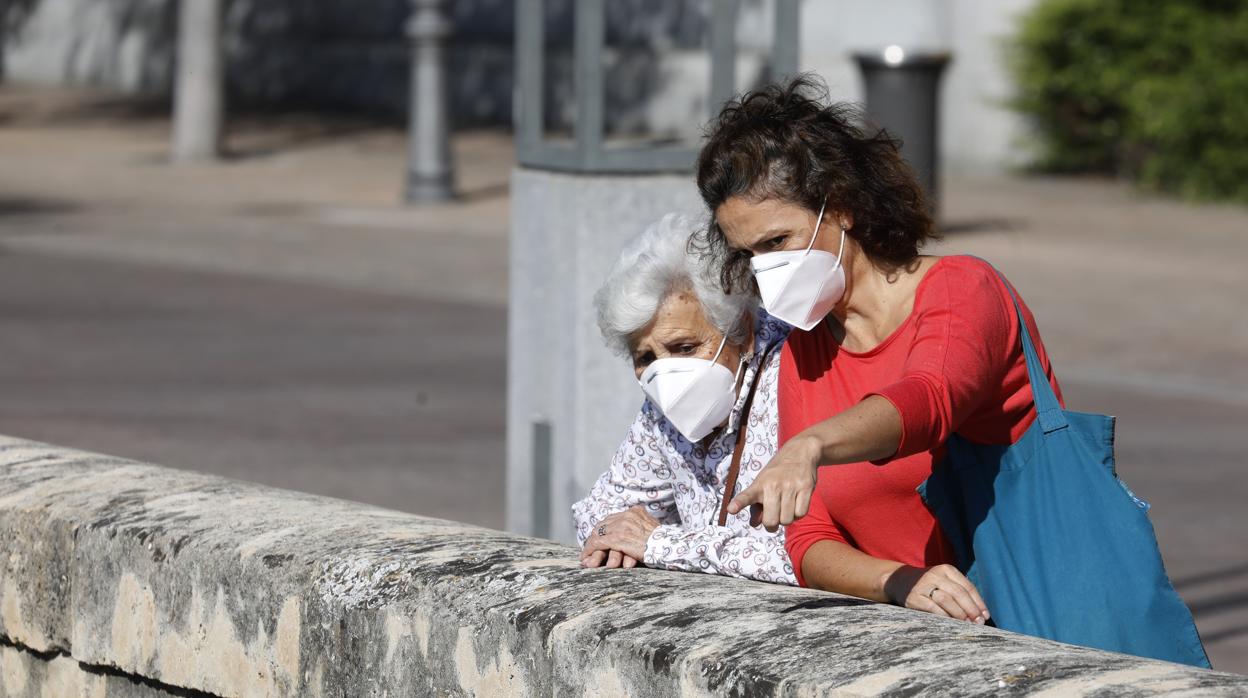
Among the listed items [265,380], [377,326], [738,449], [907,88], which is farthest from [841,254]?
[907,88]

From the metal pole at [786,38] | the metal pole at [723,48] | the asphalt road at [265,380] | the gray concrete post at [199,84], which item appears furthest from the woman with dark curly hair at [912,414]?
the gray concrete post at [199,84]

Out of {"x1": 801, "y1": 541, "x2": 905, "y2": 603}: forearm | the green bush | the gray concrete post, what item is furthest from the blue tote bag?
the gray concrete post

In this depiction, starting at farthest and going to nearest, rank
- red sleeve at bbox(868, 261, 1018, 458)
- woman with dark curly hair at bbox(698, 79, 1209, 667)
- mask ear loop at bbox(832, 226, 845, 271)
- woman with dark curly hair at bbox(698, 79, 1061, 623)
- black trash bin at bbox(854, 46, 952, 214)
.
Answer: black trash bin at bbox(854, 46, 952, 214)
mask ear loop at bbox(832, 226, 845, 271)
woman with dark curly hair at bbox(698, 79, 1061, 623)
woman with dark curly hair at bbox(698, 79, 1209, 667)
red sleeve at bbox(868, 261, 1018, 458)

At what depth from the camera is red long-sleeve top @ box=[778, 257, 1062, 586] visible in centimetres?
249

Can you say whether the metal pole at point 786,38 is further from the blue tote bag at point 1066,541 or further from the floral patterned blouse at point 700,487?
the blue tote bag at point 1066,541

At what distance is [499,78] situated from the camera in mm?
27406

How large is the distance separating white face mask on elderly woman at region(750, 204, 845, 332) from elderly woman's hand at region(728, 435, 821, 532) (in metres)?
0.47

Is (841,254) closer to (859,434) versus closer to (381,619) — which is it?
(859,434)

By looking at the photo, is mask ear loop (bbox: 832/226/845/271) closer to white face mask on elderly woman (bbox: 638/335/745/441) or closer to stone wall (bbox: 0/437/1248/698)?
white face mask on elderly woman (bbox: 638/335/745/441)

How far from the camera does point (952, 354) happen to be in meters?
2.52

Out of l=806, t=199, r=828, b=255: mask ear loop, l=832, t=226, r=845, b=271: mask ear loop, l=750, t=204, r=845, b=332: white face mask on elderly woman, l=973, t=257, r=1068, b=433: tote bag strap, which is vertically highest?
l=806, t=199, r=828, b=255: mask ear loop

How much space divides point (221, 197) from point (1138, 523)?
698 inches

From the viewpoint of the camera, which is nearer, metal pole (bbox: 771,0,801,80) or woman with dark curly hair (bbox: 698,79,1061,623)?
woman with dark curly hair (bbox: 698,79,1061,623)

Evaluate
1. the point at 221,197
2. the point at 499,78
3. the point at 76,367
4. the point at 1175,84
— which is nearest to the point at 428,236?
the point at 221,197
